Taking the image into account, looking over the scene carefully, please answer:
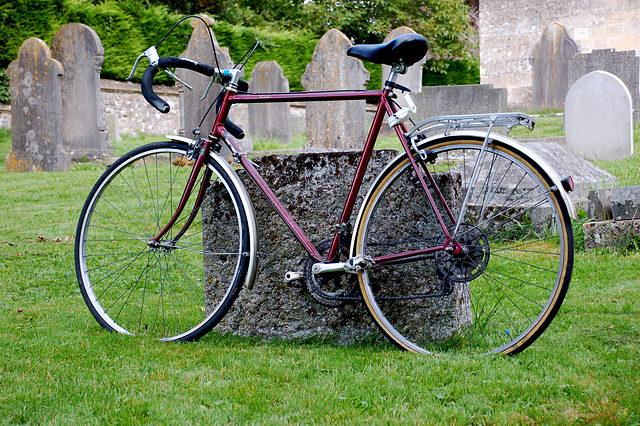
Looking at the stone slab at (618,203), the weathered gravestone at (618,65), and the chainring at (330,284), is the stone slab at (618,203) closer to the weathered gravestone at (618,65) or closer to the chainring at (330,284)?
the chainring at (330,284)

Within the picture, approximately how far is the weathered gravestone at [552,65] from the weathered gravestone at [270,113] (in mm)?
7992

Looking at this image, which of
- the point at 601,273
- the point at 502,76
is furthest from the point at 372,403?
the point at 502,76

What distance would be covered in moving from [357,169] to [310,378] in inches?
35.4

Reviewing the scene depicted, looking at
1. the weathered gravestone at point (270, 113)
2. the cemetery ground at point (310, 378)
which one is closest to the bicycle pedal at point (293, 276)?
the cemetery ground at point (310, 378)

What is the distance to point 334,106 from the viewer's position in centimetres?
1102

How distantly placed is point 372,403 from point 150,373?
88 centimetres

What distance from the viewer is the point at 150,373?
8.17 feet

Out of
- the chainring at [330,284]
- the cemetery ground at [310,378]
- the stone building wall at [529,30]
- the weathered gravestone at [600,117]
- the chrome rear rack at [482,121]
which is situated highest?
the stone building wall at [529,30]

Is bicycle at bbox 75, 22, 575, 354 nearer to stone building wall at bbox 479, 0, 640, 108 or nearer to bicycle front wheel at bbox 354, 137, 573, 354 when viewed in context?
bicycle front wheel at bbox 354, 137, 573, 354

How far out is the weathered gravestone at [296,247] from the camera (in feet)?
9.68

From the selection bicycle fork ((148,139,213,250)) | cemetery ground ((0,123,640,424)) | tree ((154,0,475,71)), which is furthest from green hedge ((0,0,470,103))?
bicycle fork ((148,139,213,250))

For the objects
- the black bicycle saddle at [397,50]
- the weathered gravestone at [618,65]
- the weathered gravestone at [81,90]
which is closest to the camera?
the black bicycle saddle at [397,50]

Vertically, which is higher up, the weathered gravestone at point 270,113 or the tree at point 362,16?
the tree at point 362,16

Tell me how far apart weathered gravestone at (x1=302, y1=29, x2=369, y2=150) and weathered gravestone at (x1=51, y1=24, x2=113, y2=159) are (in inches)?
161
